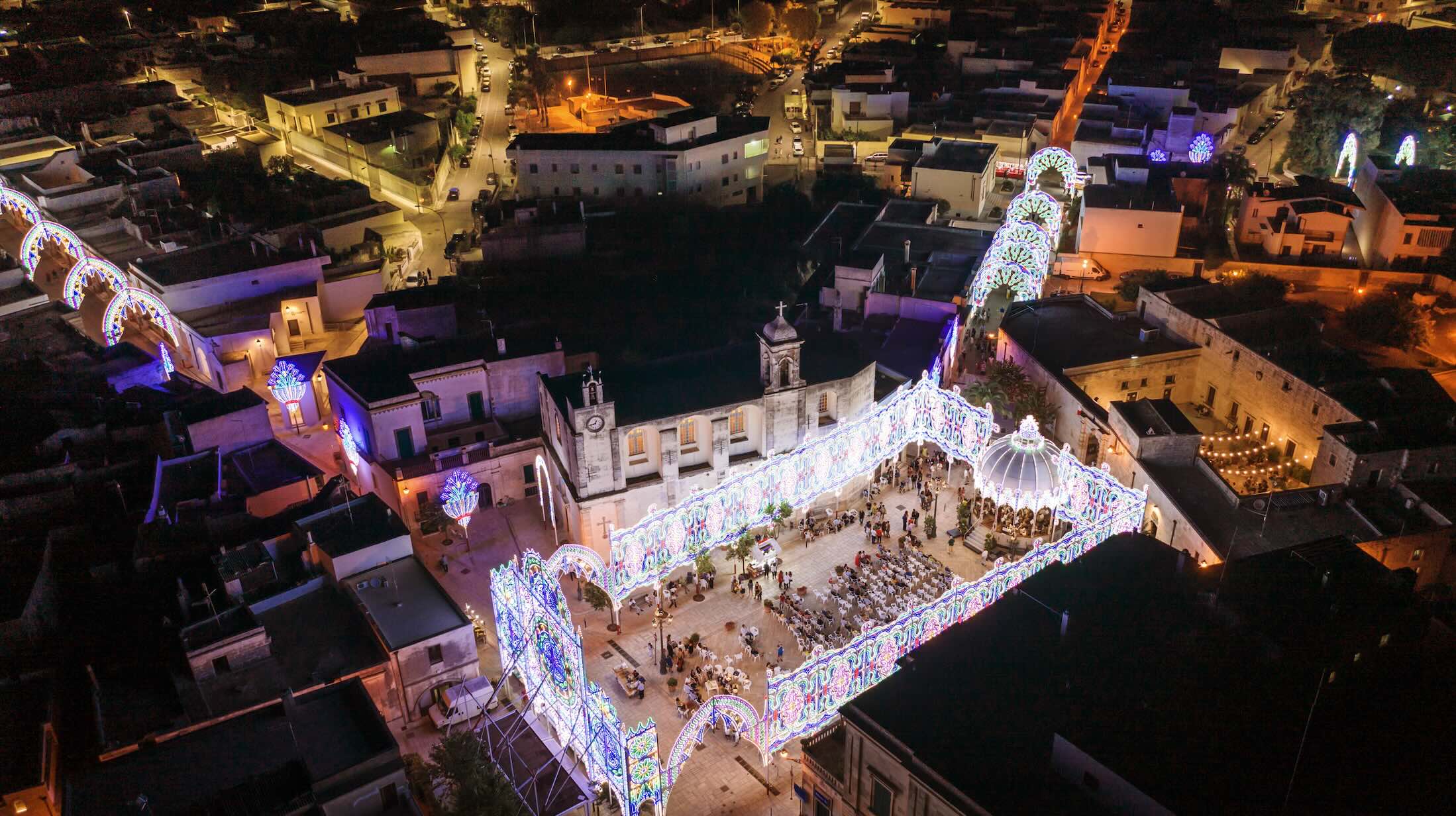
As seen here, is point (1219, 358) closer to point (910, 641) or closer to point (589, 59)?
point (910, 641)

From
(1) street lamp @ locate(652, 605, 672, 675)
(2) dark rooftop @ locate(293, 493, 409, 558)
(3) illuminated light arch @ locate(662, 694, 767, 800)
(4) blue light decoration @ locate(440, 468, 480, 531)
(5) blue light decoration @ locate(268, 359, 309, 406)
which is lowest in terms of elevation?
(1) street lamp @ locate(652, 605, 672, 675)

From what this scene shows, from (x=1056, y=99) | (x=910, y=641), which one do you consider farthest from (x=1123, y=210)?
(x=910, y=641)

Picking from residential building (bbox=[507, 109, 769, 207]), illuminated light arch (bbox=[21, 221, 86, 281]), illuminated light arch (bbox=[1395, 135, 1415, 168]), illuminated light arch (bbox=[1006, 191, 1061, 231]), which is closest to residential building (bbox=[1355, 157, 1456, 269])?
illuminated light arch (bbox=[1395, 135, 1415, 168])

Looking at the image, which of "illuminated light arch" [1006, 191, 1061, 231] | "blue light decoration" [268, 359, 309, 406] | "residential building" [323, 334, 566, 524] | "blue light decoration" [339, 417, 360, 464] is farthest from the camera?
"illuminated light arch" [1006, 191, 1061, 231]

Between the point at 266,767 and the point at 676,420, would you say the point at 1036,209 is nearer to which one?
the point at 676,420

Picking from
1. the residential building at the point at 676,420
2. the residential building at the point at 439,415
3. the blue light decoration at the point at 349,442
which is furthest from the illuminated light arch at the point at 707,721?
the blue light decoration at the point at 349,442

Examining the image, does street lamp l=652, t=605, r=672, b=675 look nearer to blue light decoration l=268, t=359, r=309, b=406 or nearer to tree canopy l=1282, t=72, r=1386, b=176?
blue light decoration l=268, t=359, r=309, b=406
